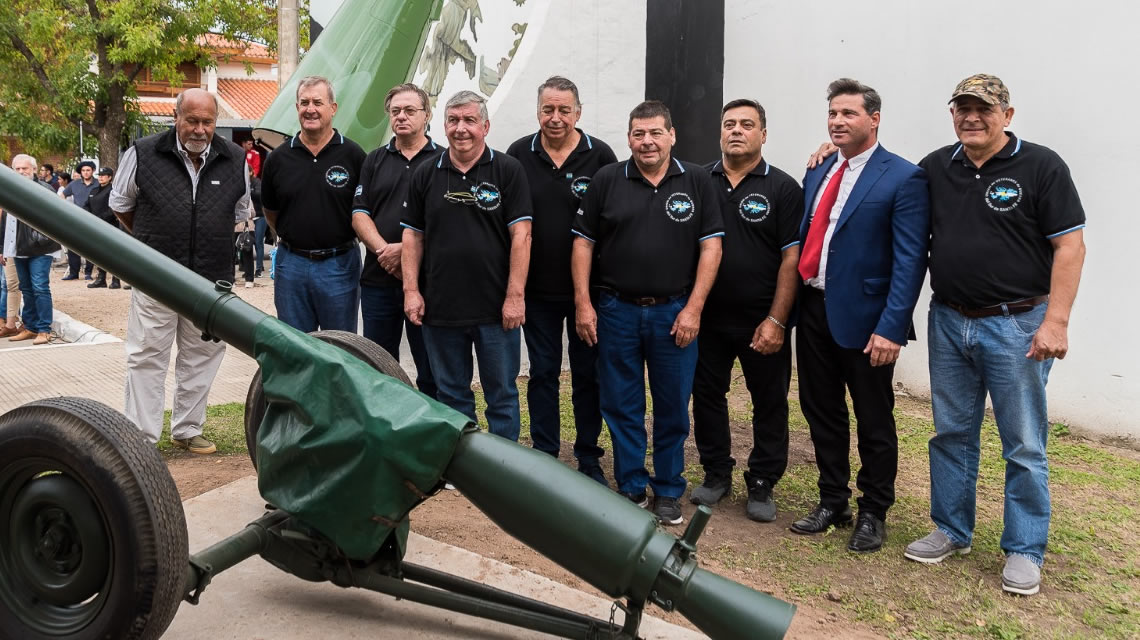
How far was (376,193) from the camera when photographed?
17.2 feet

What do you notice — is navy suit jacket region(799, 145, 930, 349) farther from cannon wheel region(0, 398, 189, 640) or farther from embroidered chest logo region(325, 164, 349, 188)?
cannon wheel region(0, 398, 189, 640)

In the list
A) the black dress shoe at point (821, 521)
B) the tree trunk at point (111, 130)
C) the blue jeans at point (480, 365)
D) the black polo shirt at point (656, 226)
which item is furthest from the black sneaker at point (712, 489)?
the tree trunk at point (111, 130)

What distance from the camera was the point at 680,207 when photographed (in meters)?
4.43

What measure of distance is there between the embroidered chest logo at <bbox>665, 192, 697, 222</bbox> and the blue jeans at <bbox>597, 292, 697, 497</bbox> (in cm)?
39

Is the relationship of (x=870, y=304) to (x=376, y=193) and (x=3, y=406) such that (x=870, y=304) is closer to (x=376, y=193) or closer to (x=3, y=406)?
(x=376, y=193)

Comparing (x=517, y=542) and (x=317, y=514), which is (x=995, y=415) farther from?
(x=317, y=514)

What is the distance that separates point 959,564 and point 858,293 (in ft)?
A: 4.19

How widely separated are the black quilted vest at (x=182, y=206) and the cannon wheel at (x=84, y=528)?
84.8 inches

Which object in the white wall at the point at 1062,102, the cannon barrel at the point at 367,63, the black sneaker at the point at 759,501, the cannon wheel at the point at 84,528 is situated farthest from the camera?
the cannon barrel at the point at 367,63

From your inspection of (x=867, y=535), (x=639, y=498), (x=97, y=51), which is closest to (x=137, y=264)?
(x=639, y=498)

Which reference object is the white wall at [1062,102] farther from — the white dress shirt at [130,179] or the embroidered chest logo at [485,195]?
the white dress shirt at [130,179]

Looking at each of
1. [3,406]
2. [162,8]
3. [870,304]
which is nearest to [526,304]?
[870,304]

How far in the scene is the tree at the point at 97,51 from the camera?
18.9m

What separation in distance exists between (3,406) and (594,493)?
5.84 m
